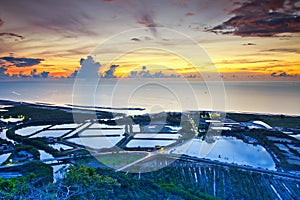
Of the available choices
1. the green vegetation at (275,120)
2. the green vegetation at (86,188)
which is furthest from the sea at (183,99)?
the green vegetation at (86,188)

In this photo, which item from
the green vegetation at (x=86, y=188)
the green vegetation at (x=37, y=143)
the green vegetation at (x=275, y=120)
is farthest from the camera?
the green vegetation at (x=275, y=120)

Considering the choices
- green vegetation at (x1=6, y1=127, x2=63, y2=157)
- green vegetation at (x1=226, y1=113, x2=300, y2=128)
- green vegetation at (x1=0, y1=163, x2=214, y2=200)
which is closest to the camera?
green vegetation at (x1=0, y1=163, x2=214, y2=200)

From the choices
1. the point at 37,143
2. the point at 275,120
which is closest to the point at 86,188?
the point at 37,143

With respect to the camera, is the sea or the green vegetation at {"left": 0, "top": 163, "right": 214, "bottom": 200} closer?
the green vegetation at {"left": 0, "top": 163, "right": 214, "bottom": 200}

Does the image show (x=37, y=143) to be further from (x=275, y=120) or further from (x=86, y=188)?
(x=275, y=120)

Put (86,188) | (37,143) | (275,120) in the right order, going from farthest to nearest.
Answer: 1. (275,120)
2. (37,143)
3. (86,188)

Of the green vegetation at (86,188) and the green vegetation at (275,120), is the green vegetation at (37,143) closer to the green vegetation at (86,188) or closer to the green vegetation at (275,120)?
the green vegetation at (86,188)

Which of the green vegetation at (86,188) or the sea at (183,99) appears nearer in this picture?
the green vegetation at (86,188)

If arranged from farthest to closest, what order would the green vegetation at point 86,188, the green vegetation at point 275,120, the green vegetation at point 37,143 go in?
the green vegetation at point 275,120
the green vegetation at point 37,143
the green vegetation at point 86,188

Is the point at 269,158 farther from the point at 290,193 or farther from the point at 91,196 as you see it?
the point at 91,196

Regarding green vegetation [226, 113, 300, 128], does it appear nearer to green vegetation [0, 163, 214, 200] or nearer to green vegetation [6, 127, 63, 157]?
green vegetation [0, 163, 214, 200]

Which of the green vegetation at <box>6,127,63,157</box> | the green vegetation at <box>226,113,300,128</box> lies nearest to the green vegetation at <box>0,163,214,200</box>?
the green vegetation at <box>6,127,63,157</box>

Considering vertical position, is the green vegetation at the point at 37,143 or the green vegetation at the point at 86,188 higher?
the green vegetation at the point at 86,188

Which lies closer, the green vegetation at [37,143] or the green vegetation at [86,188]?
the green vegetation at [86,188]
